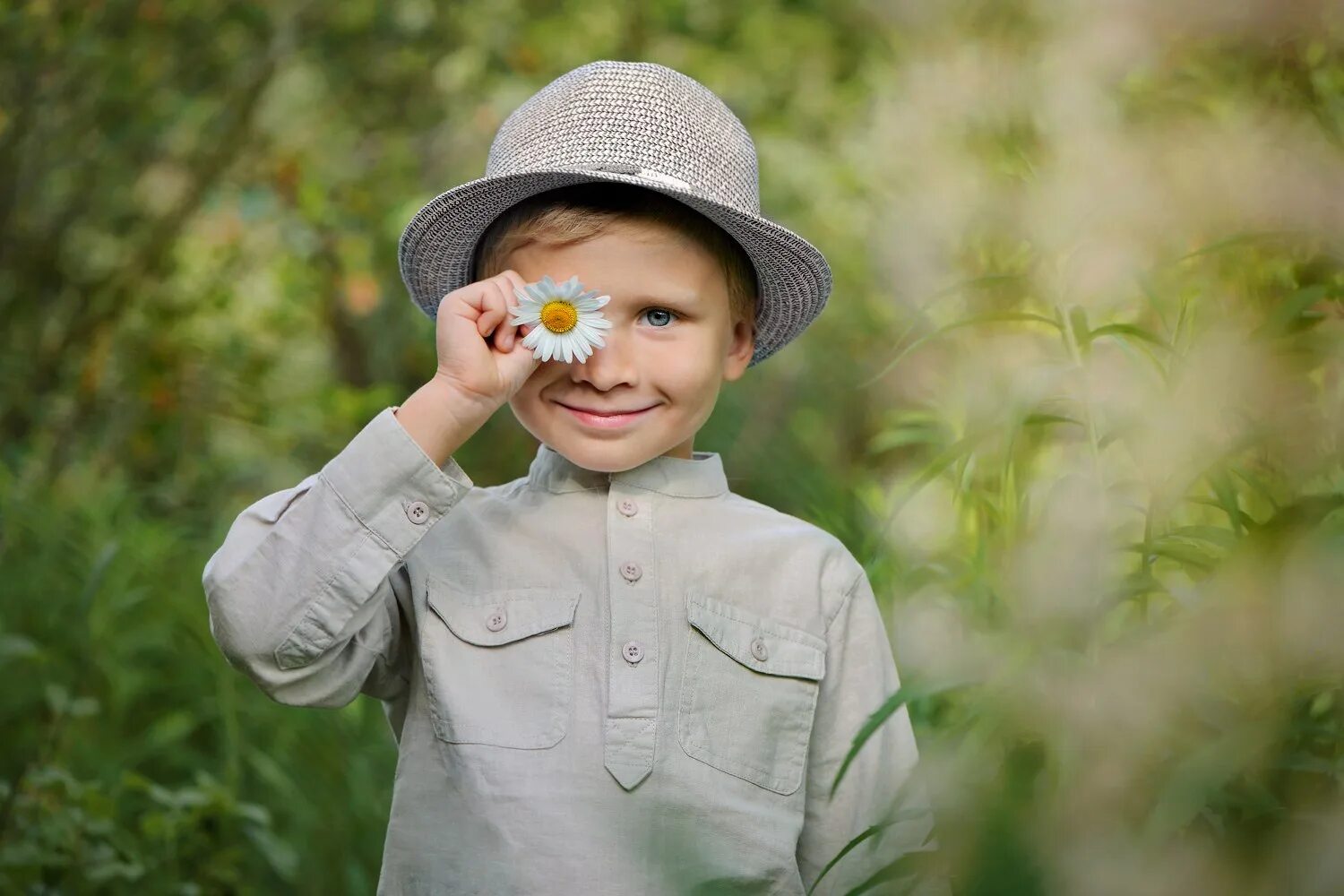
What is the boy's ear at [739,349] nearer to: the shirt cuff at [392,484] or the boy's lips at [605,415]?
the boy's lips at [605,415]

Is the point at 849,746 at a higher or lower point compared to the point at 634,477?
lower

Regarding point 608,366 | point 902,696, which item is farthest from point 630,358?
point 902,696

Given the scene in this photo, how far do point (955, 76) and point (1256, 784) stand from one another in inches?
31.9

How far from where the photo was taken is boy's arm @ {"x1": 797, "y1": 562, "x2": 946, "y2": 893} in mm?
1664

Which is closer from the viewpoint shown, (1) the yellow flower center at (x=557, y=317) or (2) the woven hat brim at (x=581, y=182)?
(1) the yellow flower center at (x=557, y=317)

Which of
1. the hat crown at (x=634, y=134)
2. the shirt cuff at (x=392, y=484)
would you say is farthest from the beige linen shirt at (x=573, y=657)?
the hat crown at (x=634, y=134)

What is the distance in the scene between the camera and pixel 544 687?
5.14 ft

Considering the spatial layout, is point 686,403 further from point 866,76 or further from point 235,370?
point 866,76

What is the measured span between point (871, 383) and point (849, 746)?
524 millimetres

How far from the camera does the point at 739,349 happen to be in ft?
5.89

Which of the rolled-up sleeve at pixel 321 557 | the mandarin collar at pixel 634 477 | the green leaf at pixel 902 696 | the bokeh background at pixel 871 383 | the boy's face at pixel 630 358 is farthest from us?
the mandarin collar at pixel 634 477

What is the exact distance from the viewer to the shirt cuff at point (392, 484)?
58.7 inches

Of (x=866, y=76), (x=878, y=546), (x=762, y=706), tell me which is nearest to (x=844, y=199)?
(x=866, y=76)

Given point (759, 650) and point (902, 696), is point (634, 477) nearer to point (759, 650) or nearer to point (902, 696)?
point (759, 650)
